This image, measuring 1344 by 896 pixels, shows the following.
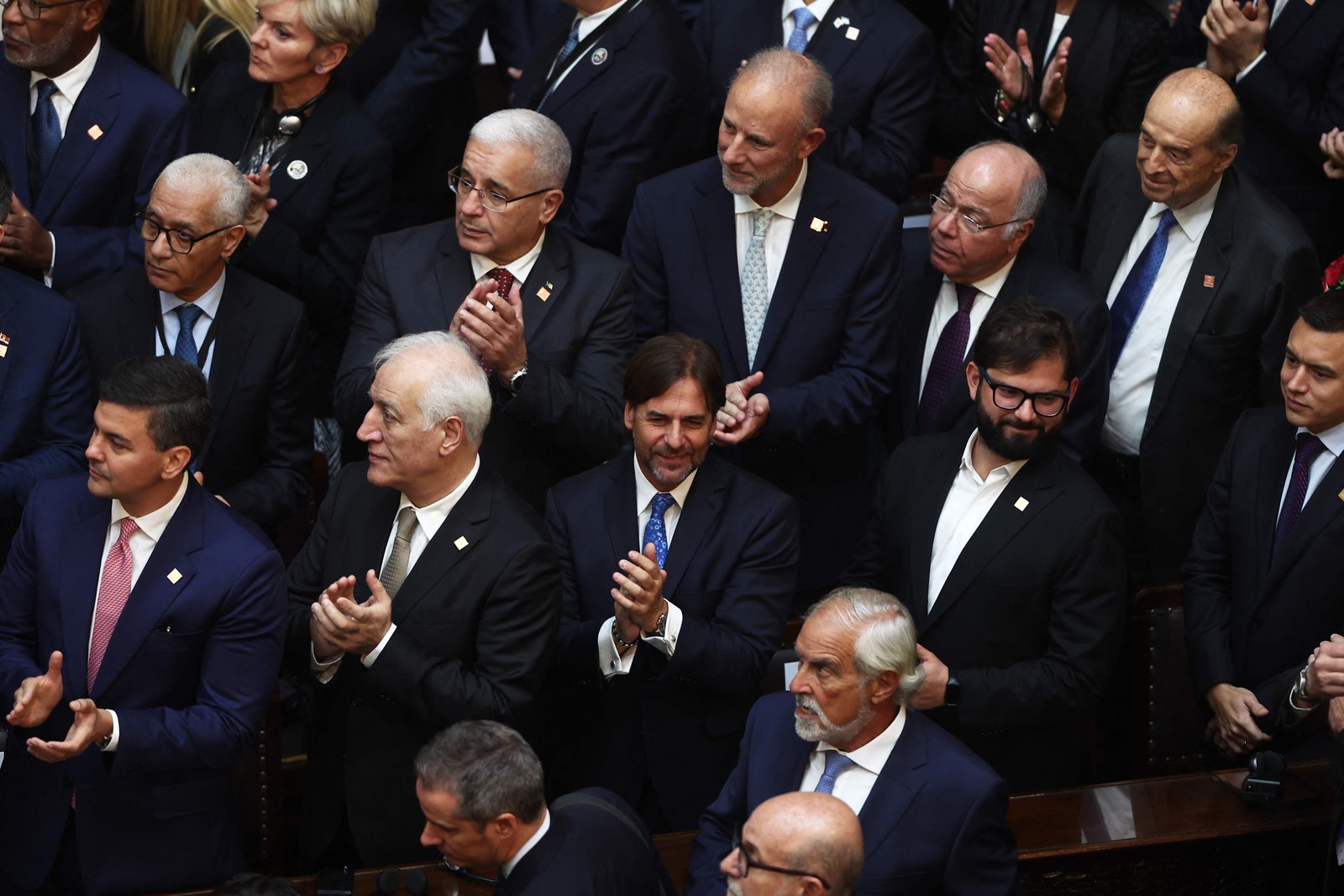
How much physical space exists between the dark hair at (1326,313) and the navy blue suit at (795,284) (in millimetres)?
1112

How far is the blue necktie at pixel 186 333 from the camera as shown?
460 centimetres

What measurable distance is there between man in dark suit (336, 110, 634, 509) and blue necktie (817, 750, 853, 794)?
1.12m

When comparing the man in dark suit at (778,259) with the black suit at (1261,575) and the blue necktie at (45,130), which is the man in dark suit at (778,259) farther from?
the blue necktie at (45,130)

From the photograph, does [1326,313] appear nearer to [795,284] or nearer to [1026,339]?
[1026,339]

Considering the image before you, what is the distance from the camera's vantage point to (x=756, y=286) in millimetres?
4980

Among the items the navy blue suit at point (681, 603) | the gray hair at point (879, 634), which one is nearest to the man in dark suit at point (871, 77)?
the navy blue suit at point (681, 603)

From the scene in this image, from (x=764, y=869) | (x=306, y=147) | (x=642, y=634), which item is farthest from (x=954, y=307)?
(x=764, y=869)

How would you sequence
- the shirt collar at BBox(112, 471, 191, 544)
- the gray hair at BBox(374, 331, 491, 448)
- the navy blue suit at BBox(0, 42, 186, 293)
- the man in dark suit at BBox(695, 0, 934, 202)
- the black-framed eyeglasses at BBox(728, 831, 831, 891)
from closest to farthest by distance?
the black-framed eyeglasses at BBox(728, 831, 831, 891) → the shirt collar at BBox(112, 471, 191, 544) → the gray hair at BBox(374, 331, 491, 448) → the navy blue suit at BBox(0, 42, 186, 293) → the man in dark suit at BBox(695, 0, 934, 202)

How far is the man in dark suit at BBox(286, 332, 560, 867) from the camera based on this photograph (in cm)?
396

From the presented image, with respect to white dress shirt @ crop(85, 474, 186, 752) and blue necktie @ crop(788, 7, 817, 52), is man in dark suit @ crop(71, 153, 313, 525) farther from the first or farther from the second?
blue necktie @ crop(788, 7, 817, 52)

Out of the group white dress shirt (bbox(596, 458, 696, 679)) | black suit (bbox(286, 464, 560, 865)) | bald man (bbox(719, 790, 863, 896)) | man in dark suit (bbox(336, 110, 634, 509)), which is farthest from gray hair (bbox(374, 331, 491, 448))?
bald man (bbox(719, 790, 863, 896))

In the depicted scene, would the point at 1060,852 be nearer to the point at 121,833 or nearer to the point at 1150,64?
the point at 121,833

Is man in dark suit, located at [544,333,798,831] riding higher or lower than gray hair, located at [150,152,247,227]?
lower

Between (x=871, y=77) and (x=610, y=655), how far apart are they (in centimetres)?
A: 213
